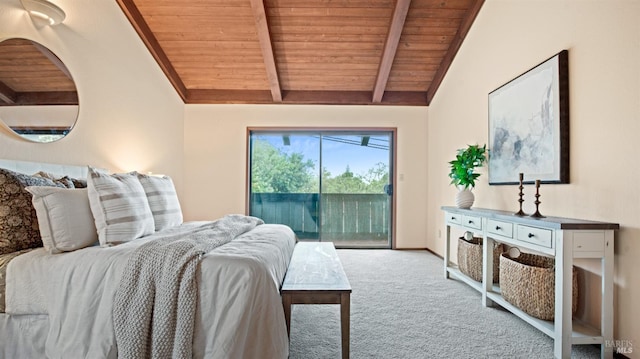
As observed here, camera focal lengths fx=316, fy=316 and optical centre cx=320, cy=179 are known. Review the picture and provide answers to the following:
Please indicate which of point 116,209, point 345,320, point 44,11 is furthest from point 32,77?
point 345,320

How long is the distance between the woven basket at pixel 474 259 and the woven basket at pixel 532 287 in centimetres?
43

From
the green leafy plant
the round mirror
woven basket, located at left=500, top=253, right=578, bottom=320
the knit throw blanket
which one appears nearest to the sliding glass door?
the green leafy plant

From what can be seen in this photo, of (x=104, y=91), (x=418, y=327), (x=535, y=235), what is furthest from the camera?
(x=104, y=91)

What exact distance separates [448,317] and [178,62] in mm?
4367

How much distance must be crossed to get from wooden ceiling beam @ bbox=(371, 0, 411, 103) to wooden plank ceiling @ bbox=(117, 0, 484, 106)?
0.04 feet

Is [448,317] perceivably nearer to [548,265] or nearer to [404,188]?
[548,265]

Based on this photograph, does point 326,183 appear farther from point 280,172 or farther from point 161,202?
point 161,202

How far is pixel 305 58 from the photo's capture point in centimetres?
421

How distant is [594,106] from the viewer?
205cm

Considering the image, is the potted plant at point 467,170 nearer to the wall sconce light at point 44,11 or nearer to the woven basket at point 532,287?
the woven basket at point 532,287

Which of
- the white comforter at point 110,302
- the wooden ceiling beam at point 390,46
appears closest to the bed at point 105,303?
the white comforter at point 110,302

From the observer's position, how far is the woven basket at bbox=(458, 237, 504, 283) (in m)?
2.86

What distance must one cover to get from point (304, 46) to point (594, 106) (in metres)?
3.06

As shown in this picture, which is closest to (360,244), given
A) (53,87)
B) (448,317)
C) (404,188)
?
(404,188)
